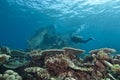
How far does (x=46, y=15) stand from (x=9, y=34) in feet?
92.3

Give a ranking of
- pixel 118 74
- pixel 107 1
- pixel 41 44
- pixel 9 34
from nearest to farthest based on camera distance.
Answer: pixel 118 74
pixel 41 44
pixel 107 1
pixel 9 34

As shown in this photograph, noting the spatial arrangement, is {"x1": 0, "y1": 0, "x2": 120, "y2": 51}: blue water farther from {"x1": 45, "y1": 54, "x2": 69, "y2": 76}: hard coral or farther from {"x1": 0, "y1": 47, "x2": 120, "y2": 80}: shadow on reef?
{"x1": 45, "y1": 54, "x2": 69, "y2": 76}: hard coral

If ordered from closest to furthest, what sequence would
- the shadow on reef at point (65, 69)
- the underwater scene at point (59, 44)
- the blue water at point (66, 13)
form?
the shadow on reef at point (65, 69) → the underwater scene at point (59, 44) → the blue water at point (66, 13)

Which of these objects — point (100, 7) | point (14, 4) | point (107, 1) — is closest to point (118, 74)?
point (107, 1)

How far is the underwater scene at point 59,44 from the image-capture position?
6.70 metres

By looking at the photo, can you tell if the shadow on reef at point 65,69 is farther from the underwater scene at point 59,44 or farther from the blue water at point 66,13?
the blue water at point 66,13

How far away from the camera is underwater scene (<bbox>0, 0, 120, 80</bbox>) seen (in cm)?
670

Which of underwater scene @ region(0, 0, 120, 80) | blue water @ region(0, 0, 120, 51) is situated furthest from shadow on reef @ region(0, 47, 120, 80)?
blue water @ region(0, 0, 120, 51)

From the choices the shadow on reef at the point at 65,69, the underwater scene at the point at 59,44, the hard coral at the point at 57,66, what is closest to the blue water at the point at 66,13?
the underwater scene at the point at 59,44

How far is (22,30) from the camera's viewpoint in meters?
58.0

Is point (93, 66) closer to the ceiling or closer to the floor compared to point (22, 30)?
closer to the floor

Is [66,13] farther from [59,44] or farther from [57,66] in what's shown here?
[57,66]

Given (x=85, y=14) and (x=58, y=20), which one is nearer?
(x=85, y=14)

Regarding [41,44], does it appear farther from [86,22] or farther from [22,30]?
[22,30]
